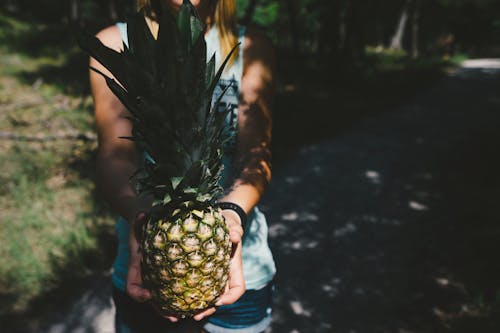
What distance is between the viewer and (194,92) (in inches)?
54.3

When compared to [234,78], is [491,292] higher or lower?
lower

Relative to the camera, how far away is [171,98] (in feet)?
4.46

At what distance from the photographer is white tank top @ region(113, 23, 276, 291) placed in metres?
1.83

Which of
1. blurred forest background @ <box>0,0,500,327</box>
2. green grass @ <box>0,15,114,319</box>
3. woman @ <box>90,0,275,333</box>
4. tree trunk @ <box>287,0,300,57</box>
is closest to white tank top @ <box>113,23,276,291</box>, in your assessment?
woman @ <box>90,0,275,333</box>

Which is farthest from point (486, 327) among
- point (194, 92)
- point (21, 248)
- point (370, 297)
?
point (21, 248)

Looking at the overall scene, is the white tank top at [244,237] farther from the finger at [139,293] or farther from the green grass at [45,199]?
the green grass at [45,199]

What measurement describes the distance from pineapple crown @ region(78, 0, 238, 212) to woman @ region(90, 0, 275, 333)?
29 cm

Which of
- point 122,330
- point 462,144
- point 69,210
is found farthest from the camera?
point 462,144

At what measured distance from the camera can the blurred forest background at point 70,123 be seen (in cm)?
454

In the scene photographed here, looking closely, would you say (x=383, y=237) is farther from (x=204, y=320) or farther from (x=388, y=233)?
(x=204, y=320)

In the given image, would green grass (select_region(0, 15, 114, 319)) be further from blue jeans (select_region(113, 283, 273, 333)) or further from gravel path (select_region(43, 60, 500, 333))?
blue jeans (select_region(113, 283, 273, 333))

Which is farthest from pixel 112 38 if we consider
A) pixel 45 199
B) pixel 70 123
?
pixel 70 123

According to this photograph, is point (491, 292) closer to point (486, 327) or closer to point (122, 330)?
point (486, 327)

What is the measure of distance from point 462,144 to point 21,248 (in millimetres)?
9407
